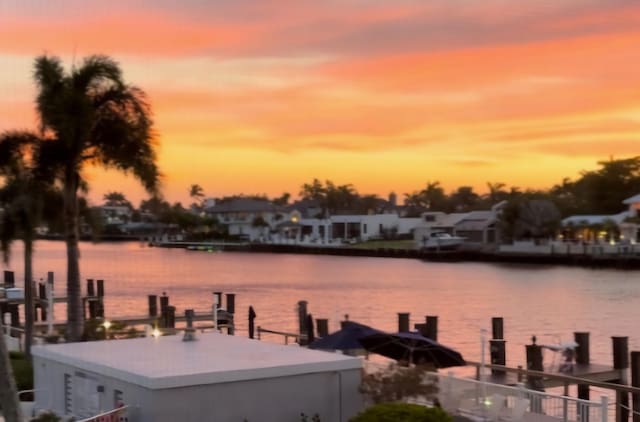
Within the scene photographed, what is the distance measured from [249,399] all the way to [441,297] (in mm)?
59029

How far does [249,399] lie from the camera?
14086 mm

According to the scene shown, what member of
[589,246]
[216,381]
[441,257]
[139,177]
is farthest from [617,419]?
[441,257]

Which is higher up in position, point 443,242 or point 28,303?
point 443,242

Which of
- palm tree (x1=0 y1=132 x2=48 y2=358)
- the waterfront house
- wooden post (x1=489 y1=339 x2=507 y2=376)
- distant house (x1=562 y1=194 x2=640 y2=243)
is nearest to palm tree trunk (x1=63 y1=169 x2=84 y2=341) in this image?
palm tree (x1=0 y1=132 x2=48 y2=358)

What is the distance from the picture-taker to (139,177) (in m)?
25.8

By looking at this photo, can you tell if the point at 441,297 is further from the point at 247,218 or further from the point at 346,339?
the point at 247,218

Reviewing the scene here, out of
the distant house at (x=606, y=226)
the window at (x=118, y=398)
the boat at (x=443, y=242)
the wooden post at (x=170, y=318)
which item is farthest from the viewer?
the boat at (x=443, y=242)

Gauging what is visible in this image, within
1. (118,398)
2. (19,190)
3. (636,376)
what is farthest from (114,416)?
(636,376)

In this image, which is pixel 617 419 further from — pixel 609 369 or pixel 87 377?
pixel 87 377

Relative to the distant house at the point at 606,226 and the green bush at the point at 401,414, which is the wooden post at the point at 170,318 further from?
the distant house at the point at 606,226

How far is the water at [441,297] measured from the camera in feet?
160

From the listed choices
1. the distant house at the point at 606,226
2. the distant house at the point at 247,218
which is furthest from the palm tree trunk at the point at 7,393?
the distant house at the point at 247,218

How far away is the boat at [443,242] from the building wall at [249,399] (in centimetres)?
12904

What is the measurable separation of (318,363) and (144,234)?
18048cm
